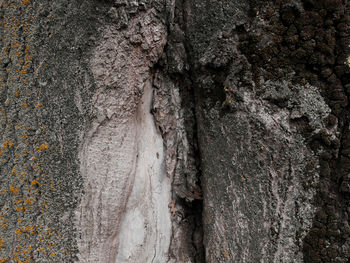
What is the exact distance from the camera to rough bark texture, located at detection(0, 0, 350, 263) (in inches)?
44.6

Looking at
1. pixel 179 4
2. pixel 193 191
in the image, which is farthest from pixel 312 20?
pixel 193 191

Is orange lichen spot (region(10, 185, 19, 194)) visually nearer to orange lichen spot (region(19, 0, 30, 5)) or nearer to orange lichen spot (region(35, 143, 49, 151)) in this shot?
orange lichen spot (region(35, 143, 49, 151))

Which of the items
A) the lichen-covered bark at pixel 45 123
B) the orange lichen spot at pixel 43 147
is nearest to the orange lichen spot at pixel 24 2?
the lichen-covered bark at pixel 45 123

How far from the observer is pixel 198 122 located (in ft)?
4.36

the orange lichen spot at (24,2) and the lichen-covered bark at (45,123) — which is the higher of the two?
the orange lichen spot at (24,2)

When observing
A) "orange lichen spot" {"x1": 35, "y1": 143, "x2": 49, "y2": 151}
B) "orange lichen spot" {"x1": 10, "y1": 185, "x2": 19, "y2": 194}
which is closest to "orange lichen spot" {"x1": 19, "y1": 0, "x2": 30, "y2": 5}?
"orange lichen spot" {"x1": 35, "y1": 143, "x2": 49, "y2": 151}

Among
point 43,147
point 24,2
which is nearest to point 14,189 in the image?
point 43,147

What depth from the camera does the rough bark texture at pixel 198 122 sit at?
1132 mm

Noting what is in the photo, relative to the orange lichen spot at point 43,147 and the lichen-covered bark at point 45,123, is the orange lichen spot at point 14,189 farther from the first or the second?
the orange lichen spot at point 43,147

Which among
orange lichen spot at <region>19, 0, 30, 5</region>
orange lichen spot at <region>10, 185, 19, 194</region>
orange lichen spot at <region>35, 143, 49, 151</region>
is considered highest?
orange lichen spot at <region>19, 0, 30, 5</region>

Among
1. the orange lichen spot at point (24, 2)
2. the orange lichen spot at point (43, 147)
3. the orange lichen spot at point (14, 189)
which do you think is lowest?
the orange lichen spot at point (14, 189)

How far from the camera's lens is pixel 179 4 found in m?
1.31

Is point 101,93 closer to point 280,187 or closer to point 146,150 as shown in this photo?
point 146,150

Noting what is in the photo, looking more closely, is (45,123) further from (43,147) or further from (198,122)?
(198,122)
